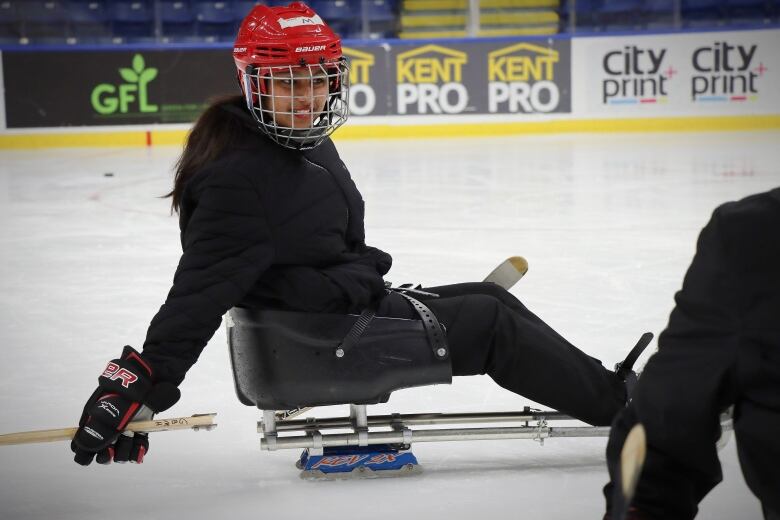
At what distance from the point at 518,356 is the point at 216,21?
12.2 m

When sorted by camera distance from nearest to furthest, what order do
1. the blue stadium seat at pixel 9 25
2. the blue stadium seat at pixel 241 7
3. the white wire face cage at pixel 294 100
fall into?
the white wire face cage at pixel 294 100
the blue stadium seat at pixel 9 25
the blue stadium seat at pixel 241 7

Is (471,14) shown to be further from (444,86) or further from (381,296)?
(381,296)

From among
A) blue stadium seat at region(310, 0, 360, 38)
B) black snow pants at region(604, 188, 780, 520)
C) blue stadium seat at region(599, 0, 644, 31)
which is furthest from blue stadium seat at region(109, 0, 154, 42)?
black snow pants at region(604, 188, 780, 520)

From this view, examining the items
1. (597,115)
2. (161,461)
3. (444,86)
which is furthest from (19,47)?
(161,461)

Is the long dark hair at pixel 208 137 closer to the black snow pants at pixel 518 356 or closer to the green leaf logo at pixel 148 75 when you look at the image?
the black snow pants at pixel 518 356

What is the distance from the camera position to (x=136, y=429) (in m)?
1.89

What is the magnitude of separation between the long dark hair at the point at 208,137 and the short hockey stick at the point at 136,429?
40 centimetres

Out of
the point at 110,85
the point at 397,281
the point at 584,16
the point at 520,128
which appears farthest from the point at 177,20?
the point at 397,281

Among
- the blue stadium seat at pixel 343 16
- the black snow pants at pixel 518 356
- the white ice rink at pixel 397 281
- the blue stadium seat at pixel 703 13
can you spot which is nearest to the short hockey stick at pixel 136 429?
the white ice rink at pixel 397 281

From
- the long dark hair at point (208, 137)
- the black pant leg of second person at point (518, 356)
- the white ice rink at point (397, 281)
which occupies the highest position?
the long dark hair at point (208, 137)

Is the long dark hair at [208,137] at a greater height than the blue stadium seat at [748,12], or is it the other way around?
the blue stadium seat at [748,12]

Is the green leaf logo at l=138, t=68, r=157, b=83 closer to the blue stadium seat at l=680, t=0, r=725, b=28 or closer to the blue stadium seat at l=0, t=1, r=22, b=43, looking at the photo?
the blue stadium seat at l=0, t=1, r=22, b=43

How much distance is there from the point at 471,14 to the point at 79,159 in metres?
5.20

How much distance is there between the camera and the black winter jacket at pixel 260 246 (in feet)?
6.23
